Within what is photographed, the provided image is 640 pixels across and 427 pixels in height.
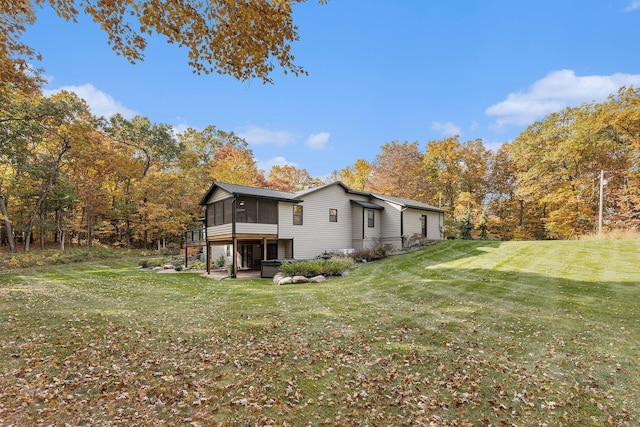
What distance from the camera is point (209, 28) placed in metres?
4.93

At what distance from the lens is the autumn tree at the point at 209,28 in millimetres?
4633

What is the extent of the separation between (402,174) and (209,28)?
29.8 metres

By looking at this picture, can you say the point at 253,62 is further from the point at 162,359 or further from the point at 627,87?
the point at 627,87

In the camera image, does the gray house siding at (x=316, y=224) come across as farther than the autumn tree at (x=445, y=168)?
No

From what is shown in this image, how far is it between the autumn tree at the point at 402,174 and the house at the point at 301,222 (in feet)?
25.8

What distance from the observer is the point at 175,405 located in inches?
135

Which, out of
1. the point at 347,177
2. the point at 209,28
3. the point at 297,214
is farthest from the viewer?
the point at 347,177

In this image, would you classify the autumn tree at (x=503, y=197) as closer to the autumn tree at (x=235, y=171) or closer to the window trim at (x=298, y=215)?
the window trim at (x=298, y=215)

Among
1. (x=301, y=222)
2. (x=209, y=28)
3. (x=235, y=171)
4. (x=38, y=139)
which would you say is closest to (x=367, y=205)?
(x=301, y=222)

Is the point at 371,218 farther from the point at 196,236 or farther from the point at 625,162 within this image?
the point at 625,162

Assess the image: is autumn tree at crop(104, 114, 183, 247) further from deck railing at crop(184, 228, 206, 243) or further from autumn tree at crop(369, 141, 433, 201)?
autumn tree at crop(369, 141, 433, 201)

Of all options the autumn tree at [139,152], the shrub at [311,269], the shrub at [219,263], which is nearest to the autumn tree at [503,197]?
the shrub at [311,269]

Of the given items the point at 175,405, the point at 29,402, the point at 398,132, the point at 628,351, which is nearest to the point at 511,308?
the point at 628,351

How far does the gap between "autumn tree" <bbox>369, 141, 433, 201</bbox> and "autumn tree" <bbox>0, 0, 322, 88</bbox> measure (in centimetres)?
2848
